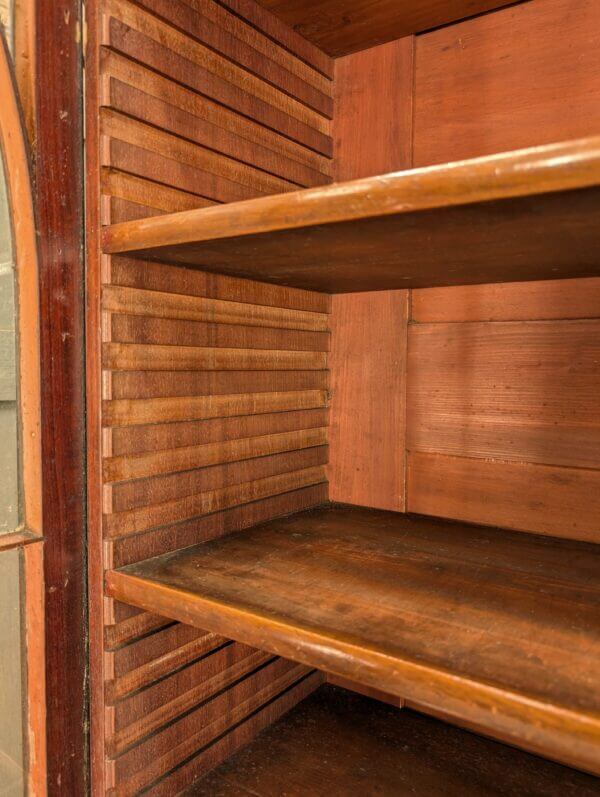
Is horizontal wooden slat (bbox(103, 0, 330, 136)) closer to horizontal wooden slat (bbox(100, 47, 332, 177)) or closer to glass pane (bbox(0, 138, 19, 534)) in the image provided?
horizontal wooden slat (bbox(100, 47, 332, 177))

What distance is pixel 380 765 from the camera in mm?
878

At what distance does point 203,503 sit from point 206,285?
30 centimetres

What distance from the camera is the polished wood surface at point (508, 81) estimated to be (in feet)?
2.77

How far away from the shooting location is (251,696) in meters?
0.95

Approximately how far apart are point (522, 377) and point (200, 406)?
0.46 meters

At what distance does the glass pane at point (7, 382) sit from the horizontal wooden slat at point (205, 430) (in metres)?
0.12

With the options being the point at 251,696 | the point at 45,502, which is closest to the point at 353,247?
the point at 45,502

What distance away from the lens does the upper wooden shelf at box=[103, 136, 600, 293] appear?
464 millimetres

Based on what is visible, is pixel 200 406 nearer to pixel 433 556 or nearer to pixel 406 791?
pixel 433 556

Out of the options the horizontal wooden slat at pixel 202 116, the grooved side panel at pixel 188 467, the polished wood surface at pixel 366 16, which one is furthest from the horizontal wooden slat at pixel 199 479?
the polished wood surface at pixel 366 16

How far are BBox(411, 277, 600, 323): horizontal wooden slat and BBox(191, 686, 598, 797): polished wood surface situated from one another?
0.62 metres

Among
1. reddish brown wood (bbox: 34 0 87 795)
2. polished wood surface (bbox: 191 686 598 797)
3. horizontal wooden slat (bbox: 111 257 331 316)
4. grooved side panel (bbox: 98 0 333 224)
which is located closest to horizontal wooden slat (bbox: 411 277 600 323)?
horizontal wooden slat (bbox: 111 257 331 316)

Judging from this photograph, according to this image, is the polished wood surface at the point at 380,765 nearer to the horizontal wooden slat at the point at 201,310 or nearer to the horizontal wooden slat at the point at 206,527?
the horizontal wooden slat at the point at 206,527

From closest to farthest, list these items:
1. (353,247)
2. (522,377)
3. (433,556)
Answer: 1. (353,247)
2. (433,556)
3. (522,377)
